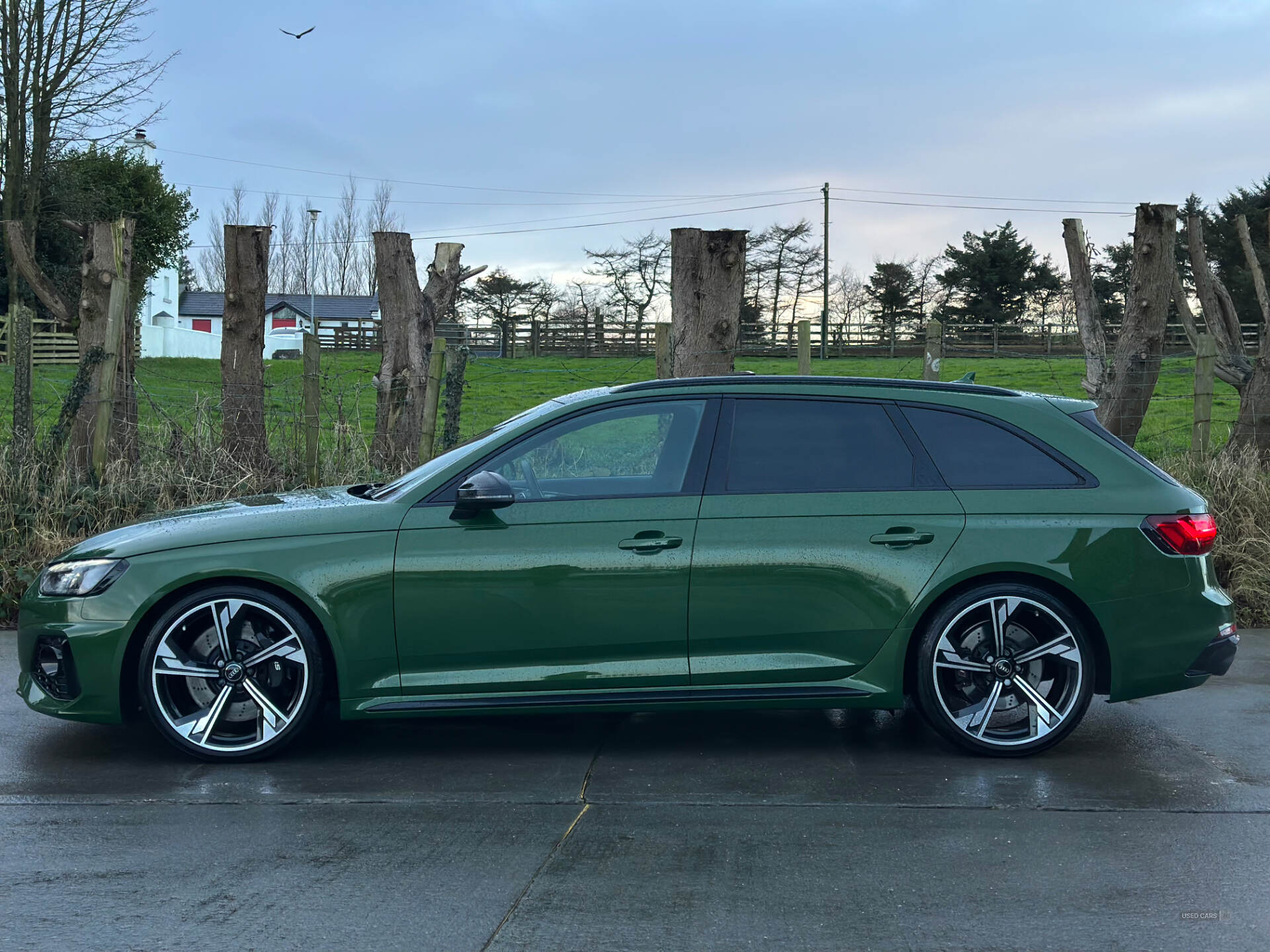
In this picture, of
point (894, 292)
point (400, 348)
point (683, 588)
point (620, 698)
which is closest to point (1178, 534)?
point (683, 588)

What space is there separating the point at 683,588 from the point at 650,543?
0.72 ft

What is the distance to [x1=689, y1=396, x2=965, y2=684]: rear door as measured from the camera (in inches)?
202

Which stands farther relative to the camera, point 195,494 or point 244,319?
point 244,319

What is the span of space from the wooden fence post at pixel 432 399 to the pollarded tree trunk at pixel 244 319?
4.38ft

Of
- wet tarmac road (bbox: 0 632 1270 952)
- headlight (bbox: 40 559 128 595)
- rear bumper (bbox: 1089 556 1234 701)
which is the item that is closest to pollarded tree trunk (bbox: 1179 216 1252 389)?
wet tarmac road (bbox: 0 632 1270 952)

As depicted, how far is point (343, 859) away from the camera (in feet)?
13.4

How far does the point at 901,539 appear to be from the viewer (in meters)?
5.20

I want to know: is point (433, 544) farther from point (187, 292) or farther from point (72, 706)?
point (187, 292)

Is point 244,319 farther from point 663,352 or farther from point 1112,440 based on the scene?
point 1112,440

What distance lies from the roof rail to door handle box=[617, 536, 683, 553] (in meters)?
0.69

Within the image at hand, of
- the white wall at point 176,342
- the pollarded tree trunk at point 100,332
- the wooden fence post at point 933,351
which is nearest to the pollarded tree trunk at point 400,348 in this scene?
the pollarded tree trunk at point 100,332

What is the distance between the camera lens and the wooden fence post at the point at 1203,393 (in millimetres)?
10266

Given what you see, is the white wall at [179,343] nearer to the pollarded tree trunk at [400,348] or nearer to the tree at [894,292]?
the tree at [894,292]

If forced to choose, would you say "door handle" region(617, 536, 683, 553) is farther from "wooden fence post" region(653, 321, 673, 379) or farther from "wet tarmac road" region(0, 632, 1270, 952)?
"wooden fence post" region(653, 321, 673, 379)
